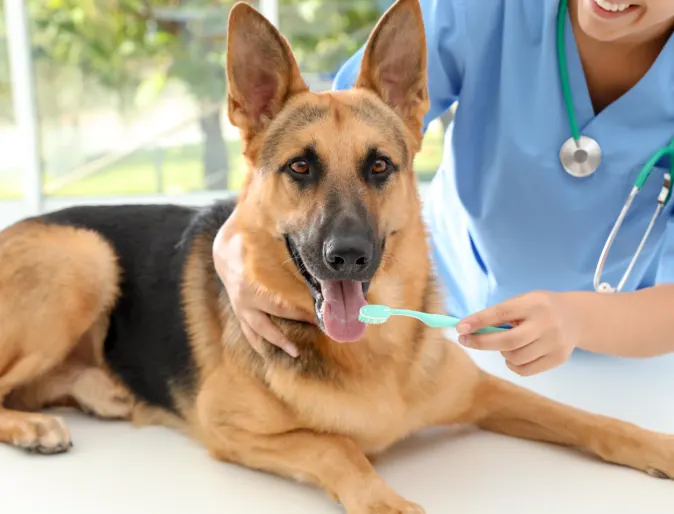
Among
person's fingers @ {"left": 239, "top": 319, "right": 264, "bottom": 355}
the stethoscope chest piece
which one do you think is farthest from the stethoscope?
person's fingers @ {"left": 239, "top": 319, "right": 264, "bottom": 355}

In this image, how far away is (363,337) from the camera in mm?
1260

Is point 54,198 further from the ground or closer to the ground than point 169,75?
closer to the ground

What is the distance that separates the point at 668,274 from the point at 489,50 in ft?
1.97

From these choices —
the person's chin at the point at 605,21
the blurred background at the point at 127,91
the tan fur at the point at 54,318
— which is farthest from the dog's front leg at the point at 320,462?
the blurred background at the point at 127,91

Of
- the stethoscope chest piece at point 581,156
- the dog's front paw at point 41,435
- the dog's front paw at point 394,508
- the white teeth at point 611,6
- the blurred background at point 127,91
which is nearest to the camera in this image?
the dog's front paw at point 394,508

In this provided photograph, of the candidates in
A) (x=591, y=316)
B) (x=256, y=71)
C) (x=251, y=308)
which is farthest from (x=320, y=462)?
(x=256, y=71)

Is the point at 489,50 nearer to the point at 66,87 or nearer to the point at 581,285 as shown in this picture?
the point at 581,285

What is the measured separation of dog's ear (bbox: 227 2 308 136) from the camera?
4.05ft

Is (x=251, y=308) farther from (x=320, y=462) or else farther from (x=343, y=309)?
(x=320, y=462)

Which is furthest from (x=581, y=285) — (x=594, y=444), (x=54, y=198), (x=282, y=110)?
(x=54, y=198)

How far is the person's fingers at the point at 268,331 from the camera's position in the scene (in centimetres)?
125

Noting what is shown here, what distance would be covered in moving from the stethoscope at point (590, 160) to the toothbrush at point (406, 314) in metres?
0.38

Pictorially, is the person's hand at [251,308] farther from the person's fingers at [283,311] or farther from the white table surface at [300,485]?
the white table surface at [300,485]

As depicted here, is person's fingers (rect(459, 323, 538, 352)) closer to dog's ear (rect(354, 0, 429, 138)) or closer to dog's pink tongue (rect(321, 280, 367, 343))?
dog's pink tongue (rect(321, 280, 367, 343))
